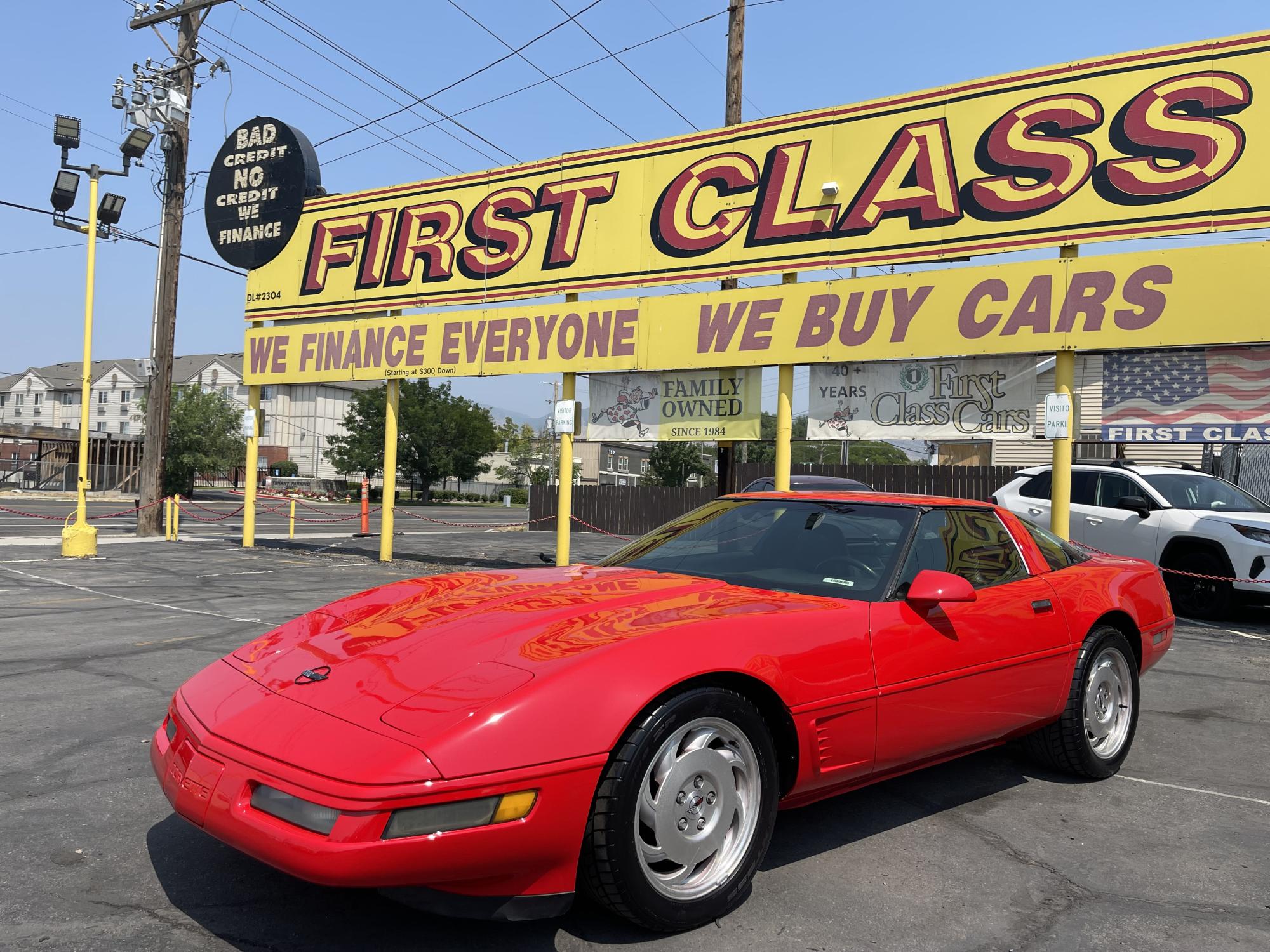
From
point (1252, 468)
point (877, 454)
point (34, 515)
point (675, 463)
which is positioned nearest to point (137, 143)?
point (34, 515)

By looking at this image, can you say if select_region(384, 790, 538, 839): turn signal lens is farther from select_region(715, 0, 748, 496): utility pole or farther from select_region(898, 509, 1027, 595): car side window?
select_region(715, 0, 748, 496): utility pole

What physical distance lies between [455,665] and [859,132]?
418 inches

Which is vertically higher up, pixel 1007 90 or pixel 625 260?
pixel 1007 90

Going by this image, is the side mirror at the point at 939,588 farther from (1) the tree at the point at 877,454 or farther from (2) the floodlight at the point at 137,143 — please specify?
(1) the tree at the point at 877,454

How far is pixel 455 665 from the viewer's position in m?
2.80

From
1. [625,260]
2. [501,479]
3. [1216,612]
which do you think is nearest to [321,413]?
[501,479]

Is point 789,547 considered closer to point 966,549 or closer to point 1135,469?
point 966,549

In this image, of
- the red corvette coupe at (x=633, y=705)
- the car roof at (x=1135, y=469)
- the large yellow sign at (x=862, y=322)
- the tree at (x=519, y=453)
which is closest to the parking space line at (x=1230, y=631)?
the car roof at (x=1135, y=469)

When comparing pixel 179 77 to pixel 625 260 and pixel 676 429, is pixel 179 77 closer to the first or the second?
pixel 625 260

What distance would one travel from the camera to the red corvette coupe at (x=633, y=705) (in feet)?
7.95

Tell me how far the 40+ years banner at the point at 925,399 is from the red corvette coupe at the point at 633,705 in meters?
7.05

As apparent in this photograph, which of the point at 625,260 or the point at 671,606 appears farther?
the point at 625,260

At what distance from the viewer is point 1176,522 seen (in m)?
10.3

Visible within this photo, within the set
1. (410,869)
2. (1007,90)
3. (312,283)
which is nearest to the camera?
(410,869)
